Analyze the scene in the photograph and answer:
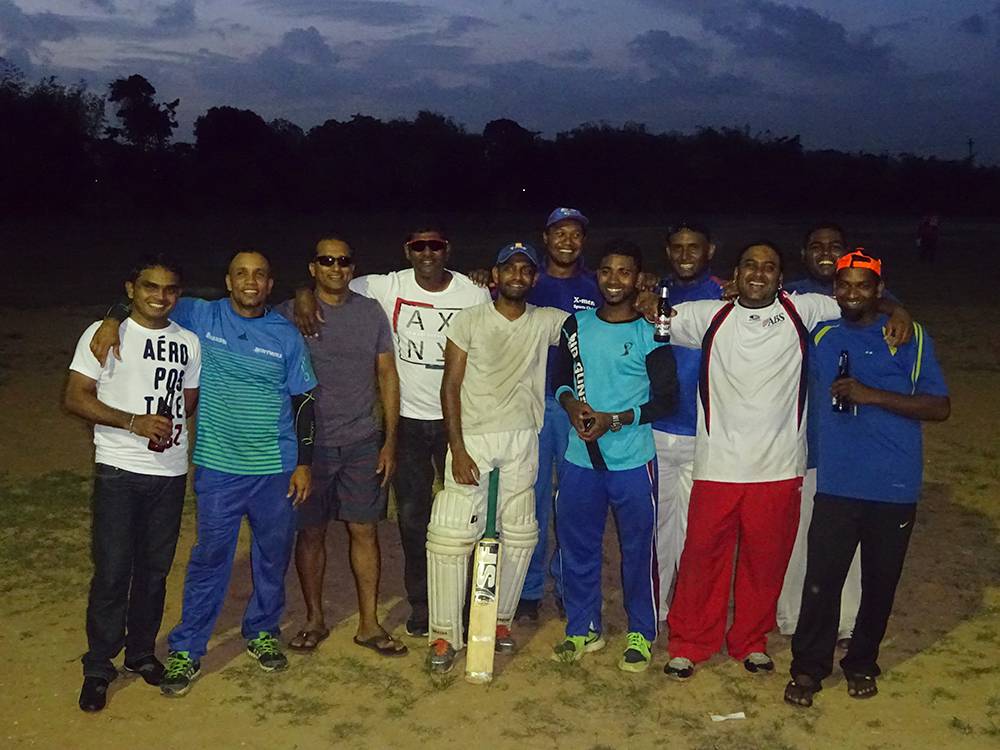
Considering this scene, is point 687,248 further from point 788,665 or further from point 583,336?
point 788,665

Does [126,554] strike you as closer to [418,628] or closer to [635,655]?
[418,628]

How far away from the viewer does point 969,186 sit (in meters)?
76.4

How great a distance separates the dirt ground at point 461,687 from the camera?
5180 millimetres

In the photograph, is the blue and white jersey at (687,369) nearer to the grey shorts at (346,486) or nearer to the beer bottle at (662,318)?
the beer bottle at (662,318)

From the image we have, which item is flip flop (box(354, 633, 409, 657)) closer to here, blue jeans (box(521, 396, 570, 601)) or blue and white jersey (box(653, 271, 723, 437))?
blue jeans (box(521, 396, 570, 601))

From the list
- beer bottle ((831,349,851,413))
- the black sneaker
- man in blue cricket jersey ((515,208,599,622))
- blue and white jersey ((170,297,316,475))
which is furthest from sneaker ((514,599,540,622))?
the black sneaker

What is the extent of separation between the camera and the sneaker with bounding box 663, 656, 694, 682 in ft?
18.9

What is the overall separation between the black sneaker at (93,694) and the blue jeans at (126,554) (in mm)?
35

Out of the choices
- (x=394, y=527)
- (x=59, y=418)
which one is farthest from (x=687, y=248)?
(x=59, y=418)

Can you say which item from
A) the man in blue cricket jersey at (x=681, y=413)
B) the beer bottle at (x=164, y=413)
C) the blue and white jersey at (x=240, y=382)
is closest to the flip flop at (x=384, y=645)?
the blue and white jersey at (x=240, y=382)

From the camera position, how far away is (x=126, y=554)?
5242mm

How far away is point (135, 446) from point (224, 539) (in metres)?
0.68

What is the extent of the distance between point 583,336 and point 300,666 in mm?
2320

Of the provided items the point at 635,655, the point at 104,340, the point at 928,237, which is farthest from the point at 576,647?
the point at 928,237
